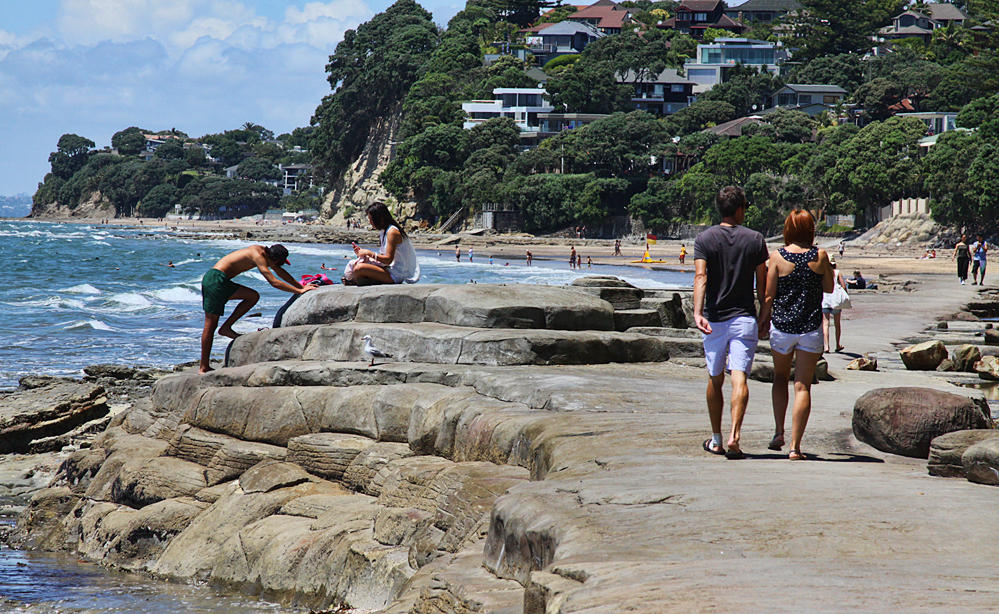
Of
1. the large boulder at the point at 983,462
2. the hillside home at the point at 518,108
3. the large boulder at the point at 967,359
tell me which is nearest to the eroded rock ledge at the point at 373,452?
the large boulder at the point at 983,462

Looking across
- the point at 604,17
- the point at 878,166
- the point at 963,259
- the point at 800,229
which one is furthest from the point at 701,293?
the point at 604,17

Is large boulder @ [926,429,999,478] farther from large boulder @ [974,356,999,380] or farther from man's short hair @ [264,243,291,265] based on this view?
large boulder @ [974,356,999,380]

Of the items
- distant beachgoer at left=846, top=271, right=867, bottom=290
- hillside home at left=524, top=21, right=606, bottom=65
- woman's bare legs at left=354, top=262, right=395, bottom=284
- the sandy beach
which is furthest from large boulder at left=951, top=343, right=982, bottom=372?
hillside home at left=524, top=21, right=606, bottom=65

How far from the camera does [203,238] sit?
104438mm

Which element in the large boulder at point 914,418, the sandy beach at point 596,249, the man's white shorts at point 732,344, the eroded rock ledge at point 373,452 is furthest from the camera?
the sandy beach at point 596,249

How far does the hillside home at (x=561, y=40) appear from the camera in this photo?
4429 inches

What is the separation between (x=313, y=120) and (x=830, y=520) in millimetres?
140240

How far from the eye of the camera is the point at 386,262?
1104cm

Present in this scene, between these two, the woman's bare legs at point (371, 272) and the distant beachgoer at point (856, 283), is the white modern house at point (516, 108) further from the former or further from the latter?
the woman's bare legs at point (371, 272)

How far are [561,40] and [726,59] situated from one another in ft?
66.4

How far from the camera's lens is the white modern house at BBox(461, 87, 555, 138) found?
320 ft

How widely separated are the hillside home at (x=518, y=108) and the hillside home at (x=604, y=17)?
27335mm

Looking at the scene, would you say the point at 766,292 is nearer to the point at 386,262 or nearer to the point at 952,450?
the point at 952,450

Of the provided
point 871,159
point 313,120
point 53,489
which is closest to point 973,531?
point 53,489
